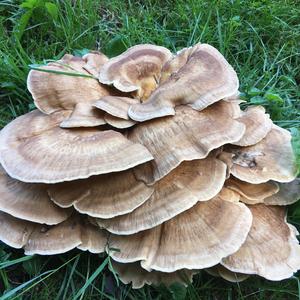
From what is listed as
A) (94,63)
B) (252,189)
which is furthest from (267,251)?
(94,63)

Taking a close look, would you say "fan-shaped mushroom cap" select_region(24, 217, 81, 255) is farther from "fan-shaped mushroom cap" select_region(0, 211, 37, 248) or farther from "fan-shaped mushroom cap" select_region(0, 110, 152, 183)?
"fan-shaped mushroom cap" select_region(0, 110, 152, 183)

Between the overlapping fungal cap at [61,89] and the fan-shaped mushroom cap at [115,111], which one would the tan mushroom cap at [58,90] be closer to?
the overlapping fungal cap at [61,89]

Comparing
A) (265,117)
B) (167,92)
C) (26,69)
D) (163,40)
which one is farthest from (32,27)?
(265,117)

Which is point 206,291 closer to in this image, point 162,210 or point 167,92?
point 162,210

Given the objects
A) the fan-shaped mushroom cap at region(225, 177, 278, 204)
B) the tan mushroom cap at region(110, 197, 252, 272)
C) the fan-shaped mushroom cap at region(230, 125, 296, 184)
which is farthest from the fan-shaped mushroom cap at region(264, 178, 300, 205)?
the tan mushroom cap at region(110, 197, 252, 272)

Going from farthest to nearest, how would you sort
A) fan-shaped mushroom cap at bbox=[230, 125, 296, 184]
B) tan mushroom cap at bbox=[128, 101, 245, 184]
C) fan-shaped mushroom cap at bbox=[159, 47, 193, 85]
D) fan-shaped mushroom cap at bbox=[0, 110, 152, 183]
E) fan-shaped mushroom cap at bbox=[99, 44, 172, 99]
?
fan-shaped mushroom cap at bbox=[159, 47, 193, 85] < fan-shaped mushroom cap at bbox=[99, 44, 172, 99] < fan-shaped mushroom cap at bbox=[230, 125, 296, 184] < tan mushroom cap at bbox=[128, 101, 245, 184] < fan-shaped mushroom cap at bbox=[0, 110, 152, 183]

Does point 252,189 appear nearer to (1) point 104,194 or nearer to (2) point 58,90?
(1) point 104,194

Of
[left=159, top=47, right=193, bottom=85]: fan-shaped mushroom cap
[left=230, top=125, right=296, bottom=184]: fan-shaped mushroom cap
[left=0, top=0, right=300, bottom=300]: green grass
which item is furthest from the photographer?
[left=0, top=0, right=300, bottom=300]: green grass
